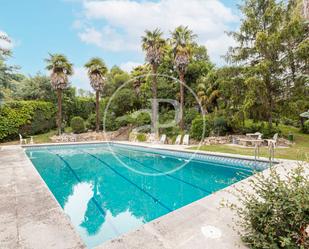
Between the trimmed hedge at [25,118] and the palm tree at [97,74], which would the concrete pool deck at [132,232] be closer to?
the trimmed hedge at [25,118]

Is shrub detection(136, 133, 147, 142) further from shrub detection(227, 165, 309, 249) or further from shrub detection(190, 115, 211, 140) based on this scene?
shrub detection(227, 165, 309, 249)

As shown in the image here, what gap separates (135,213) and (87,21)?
16817 millimetres

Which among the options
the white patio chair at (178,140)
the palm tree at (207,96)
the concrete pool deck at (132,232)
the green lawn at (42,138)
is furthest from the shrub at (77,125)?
the concrete pool deck at (132,232)

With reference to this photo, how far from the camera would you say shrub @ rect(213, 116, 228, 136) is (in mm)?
15196

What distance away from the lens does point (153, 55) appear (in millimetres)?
17266

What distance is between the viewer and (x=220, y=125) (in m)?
15.2

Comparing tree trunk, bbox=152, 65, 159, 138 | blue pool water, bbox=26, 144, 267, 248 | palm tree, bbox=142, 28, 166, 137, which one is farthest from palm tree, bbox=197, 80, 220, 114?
blue pool water, bbox=26, 144, 267, 248

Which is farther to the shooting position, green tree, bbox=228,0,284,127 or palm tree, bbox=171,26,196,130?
palm tree, bbox=171,26,196,130

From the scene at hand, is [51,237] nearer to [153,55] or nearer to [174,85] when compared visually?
[153,55]

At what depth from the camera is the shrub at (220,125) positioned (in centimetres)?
1520

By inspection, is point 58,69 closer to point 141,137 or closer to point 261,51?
point 141,137

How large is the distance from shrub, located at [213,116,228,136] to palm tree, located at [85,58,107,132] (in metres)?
10.0

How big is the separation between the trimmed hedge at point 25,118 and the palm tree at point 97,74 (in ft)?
15.0

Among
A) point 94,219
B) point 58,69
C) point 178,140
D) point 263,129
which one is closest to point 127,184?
point 94,219
